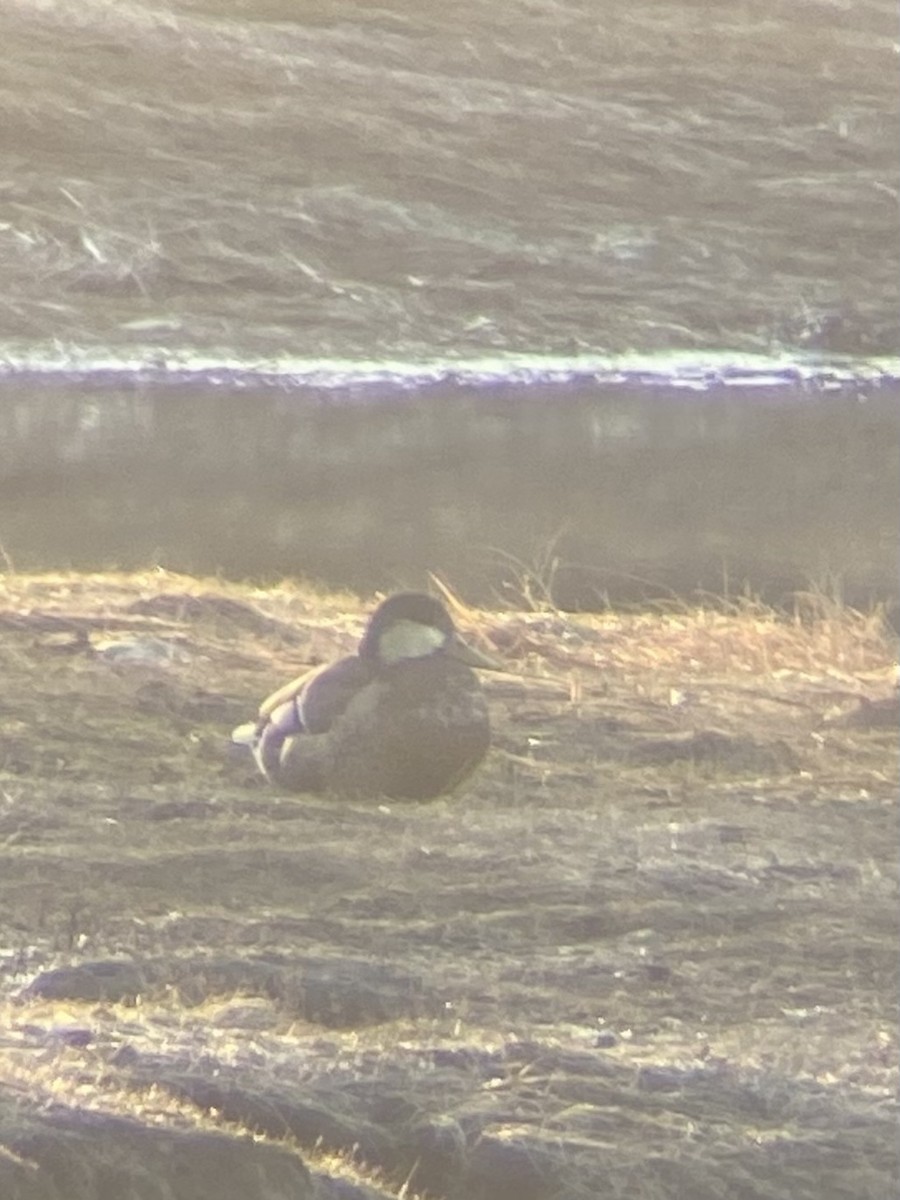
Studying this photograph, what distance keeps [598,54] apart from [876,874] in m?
0.62

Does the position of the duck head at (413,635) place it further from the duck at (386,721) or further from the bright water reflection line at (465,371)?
the bright water reflection line at (465,371)

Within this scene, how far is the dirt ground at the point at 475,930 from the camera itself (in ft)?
3.14

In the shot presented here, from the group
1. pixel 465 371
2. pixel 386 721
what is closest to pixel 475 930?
pixel 386 721

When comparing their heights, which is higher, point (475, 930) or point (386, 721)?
point (386, 721)

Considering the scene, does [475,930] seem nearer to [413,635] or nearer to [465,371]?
[413,635]

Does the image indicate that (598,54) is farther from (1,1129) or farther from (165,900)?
(1,1129)

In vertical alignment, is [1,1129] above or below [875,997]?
below

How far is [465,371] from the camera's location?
3.37 ft

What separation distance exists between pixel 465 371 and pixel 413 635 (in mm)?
192

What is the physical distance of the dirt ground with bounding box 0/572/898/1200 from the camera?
0.96 metres

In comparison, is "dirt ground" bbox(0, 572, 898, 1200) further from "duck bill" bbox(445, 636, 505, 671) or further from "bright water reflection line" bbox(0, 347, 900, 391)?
"bright water reflection line" bbox(0, 347, 900, 391)

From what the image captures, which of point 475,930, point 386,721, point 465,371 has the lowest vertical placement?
point 475,930

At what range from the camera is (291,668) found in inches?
39.7

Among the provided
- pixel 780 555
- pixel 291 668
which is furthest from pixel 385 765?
pixel 780 555
